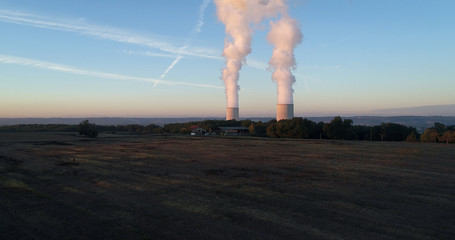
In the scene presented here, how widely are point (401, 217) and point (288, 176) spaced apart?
7118 mm

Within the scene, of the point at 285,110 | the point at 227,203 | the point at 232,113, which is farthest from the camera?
the point at 232,113

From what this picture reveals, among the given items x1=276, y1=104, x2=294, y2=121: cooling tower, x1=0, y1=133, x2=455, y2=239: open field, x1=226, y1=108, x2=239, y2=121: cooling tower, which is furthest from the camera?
x1=226, y1=108, x2=239, y2=121: cooling tower

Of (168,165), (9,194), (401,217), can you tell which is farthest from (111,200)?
(401,217)

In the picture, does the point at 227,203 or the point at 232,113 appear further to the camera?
the point at 232,113

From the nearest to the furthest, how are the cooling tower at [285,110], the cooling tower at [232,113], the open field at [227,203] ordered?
the open field at [227,203], the cooling tower at [285,110], the cooling tower at [232,113]

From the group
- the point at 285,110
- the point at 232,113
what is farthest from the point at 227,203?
the point at 232,113

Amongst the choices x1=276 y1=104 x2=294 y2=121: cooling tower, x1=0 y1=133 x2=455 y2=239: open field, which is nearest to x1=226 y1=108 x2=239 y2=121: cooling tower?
x1=276 y1=104 x2=294 y2=121: cooling tower

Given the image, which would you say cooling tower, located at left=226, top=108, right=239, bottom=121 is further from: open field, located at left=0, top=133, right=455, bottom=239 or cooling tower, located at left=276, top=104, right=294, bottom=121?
open field, located at left=0, top=133, right=455, bottom=239

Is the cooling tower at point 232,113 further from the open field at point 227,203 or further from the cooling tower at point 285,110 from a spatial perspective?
the open field at point 227,203

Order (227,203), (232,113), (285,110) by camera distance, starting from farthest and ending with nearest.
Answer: (232,113) < (285,110) < (227,203)

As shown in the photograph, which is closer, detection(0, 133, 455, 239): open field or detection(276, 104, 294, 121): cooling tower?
detection(0, 133, 455, 239): open field

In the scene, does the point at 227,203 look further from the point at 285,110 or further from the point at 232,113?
the point at 232,113

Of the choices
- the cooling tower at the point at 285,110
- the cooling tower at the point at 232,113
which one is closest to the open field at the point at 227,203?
the cooling tower at the point at 285,110

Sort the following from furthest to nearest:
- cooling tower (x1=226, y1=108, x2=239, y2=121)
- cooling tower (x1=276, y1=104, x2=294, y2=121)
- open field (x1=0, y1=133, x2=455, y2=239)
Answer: cooling tower (x1=226, y1=108, x2=239, y2=121) < cooling tower (x1=276, y1=104, x2=294, y2=121) < open field (x1=0, y1=133, x2=455, y2=239)
